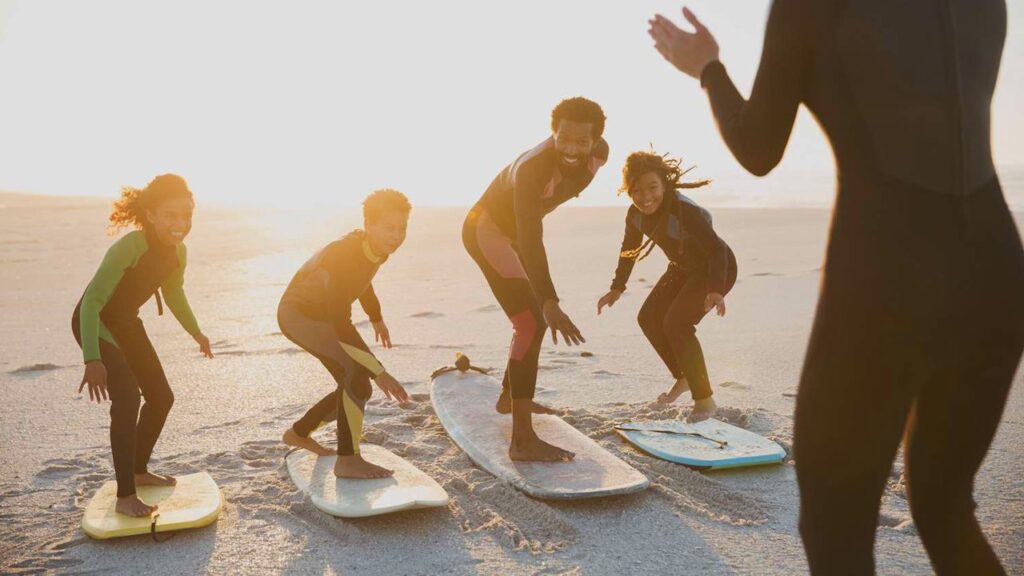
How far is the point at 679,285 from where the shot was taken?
20.7ft

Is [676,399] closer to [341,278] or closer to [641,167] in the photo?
[641,167]

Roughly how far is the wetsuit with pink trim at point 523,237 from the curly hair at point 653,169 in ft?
1.05

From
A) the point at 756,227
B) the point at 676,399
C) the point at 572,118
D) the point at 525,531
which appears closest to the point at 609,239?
the point at 756,227

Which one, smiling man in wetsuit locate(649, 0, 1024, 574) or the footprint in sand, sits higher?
smiling man in wetsuit locate(649, 0, 1024, 574)

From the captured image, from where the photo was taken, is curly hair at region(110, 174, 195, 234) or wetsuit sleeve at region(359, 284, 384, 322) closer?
curly hair at region(110, 174, 195, 234)

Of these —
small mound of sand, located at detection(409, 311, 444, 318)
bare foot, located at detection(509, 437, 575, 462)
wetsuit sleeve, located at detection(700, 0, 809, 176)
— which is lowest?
bare foot, located at detection(509, 437, 575, 462)

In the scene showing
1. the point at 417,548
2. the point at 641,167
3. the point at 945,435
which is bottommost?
the point at 417,548

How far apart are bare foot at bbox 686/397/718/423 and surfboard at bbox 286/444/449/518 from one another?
199 cm

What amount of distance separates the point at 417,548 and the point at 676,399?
3189 mm

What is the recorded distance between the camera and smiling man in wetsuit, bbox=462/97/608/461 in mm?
4980

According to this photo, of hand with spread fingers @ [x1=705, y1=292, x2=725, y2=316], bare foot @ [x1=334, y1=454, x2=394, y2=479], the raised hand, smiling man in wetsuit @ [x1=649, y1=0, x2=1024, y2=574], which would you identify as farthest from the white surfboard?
the raised hand

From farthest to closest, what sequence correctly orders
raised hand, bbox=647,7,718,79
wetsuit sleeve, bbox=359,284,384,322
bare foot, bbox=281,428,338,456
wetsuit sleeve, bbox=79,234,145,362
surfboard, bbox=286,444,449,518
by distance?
wetsuit sleeve, bbox=359,284,384,322, bare foot, bbox=281,428,338,456, wetsuit sleeve, bbox=79,234,145,362, surfboard, bbox=286,444,449,518, raised hand, bbox=647,7,718,79

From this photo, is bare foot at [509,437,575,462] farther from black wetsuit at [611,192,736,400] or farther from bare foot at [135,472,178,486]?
bare foot at [135,472,178,486]

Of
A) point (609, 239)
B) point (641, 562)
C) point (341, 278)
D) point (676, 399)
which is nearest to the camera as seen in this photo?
point (641, 562)
